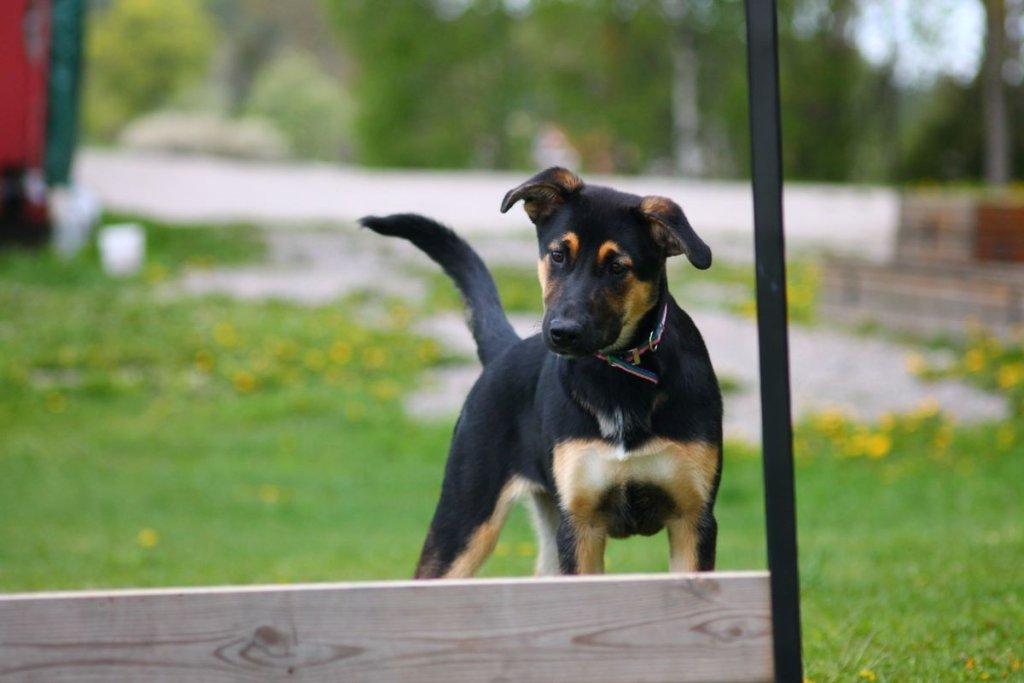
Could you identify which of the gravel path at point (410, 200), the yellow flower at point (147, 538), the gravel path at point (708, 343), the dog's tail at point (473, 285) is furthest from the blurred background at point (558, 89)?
the dog's tail at point (473, 285)

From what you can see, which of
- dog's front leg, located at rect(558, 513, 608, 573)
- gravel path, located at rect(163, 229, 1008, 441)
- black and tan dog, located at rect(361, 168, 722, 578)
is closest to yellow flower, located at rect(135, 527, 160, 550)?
gravel path, located at rect(163, 229, 1008, 441)

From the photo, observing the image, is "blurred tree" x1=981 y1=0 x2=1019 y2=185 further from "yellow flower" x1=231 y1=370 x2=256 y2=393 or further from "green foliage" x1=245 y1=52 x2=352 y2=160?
"green foliage" x1=245 y1=52 x2=352 y2=160

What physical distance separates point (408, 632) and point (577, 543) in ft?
2.82

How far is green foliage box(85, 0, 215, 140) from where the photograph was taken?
45.1m

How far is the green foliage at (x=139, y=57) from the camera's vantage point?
1775 inches

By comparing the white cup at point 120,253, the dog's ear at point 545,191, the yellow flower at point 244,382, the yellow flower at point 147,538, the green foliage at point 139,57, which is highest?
the green foliage at point 139,57

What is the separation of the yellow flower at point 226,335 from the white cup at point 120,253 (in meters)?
2.33

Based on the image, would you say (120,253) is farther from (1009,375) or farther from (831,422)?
(1009,375)

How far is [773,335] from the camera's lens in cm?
308

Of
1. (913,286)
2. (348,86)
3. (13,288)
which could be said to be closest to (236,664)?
(913,286)

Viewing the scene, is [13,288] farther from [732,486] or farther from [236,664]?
[236,664]

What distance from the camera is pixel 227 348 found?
13.4m

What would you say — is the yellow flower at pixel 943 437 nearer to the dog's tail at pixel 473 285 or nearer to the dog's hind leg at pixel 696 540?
the dog's tail at pixel 473 285

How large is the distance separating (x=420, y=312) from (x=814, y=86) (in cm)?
2402
